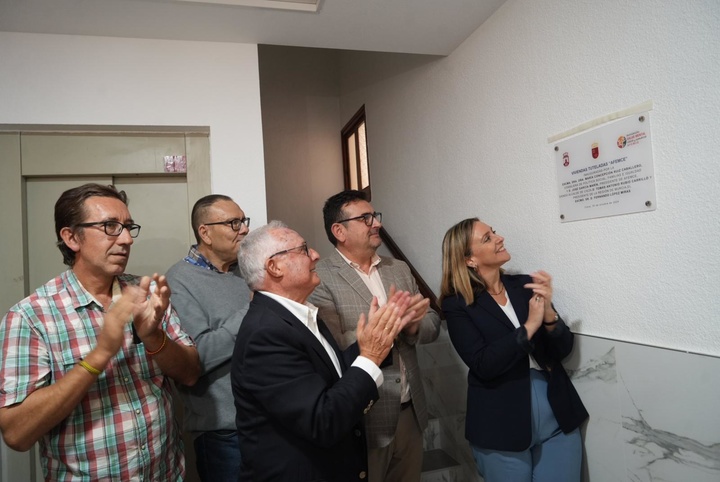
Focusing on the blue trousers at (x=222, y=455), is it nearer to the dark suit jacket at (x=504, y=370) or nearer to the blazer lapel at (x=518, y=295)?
the dark suit jacket at (x=504, y=370)

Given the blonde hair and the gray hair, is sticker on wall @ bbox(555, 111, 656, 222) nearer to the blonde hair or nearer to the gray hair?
the blonde hair

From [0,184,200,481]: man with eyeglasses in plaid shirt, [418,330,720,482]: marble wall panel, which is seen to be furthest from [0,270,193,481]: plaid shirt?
[418,330,720,482]: marble wall panel

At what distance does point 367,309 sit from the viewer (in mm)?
1775

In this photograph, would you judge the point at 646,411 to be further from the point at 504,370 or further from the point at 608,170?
the point at 608,170

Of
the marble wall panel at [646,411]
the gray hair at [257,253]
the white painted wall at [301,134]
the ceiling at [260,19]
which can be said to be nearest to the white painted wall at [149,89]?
the ceiling at [260,19]

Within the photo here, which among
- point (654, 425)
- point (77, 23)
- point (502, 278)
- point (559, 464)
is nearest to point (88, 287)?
point (77, 23)

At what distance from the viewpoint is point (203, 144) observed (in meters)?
2.21

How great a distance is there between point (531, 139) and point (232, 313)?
1.51 m

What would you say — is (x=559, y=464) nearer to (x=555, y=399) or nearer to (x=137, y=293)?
(x=555, y=399)

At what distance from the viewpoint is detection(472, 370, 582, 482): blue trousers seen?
1609mm

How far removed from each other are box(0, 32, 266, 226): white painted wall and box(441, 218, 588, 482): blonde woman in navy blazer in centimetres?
115

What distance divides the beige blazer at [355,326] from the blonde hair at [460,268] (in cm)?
17

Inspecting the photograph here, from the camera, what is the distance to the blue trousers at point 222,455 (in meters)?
1.53

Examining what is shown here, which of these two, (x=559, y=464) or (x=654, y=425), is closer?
(x=654, y=425)
